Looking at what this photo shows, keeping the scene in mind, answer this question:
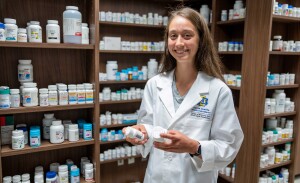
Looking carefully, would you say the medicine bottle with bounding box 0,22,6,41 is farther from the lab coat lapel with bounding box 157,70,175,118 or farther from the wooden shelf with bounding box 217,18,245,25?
the wooden shelf with bounding box 217,18,245,25

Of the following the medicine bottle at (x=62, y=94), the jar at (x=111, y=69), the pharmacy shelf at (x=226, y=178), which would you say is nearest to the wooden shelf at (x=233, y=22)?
the jar at (x=111, y=69)

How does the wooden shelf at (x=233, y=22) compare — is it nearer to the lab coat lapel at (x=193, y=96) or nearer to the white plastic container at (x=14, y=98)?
the lab coat lapel at (x=193, y=96)

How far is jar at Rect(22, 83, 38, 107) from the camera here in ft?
6.41

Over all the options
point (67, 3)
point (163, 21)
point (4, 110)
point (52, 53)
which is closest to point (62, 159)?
point (4, 110)

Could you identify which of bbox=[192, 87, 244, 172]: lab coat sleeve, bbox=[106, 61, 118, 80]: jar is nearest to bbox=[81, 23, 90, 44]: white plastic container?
bbox=[106, 61, 118, 80]: jar

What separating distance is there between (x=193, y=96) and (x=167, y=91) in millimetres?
162

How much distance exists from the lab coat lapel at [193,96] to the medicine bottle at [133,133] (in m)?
0.17

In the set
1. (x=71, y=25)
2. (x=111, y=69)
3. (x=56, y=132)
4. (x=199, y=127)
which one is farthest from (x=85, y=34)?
(x=199, y=127)

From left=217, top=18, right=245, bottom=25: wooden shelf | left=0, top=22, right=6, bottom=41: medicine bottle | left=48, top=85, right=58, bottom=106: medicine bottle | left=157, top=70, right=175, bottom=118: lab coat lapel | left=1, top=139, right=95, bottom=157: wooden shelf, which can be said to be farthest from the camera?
left=217, top=18, right=245, bottom=25: wooden shelf

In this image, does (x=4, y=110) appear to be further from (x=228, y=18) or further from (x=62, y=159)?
(x=228, y=18)

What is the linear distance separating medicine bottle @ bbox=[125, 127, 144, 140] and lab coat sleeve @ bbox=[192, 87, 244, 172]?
29cm

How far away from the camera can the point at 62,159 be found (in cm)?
244

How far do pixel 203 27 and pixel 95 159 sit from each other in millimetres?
1597

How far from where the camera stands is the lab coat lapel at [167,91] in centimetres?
134
